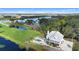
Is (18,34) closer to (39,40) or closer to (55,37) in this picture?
(39,40)

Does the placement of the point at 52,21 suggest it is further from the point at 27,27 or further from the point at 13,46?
the point at 13,46

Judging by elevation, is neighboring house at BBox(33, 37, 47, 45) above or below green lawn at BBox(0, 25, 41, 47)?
below

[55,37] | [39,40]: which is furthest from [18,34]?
[55,37]
